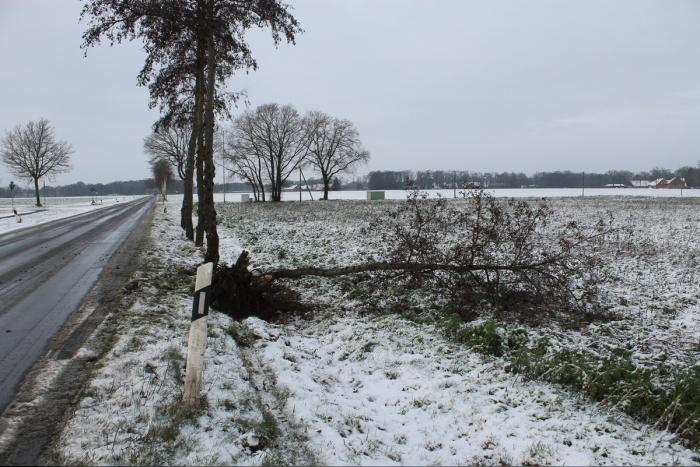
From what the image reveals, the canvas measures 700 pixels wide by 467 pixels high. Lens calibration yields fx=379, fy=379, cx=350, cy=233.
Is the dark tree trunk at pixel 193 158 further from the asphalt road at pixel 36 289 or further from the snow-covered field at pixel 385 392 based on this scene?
the snow-covered field at pixel 385 392

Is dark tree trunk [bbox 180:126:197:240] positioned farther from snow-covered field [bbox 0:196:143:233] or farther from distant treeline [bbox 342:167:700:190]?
distant treeline [bbox 342:167:700:190]

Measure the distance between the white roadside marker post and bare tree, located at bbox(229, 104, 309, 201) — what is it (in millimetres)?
44655

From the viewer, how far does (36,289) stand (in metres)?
7.01

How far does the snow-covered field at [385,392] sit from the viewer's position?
291 cm

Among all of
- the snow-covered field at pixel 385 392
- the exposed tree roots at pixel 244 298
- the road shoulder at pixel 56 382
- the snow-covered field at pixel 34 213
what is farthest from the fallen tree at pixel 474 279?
the snow-covered field at pixel 34 213

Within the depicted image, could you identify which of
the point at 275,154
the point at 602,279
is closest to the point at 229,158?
the point at 275,154

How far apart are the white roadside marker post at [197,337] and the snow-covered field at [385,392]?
166 millimetres

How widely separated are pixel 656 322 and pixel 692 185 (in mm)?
133010

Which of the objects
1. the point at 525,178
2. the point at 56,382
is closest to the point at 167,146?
the point at 56,382

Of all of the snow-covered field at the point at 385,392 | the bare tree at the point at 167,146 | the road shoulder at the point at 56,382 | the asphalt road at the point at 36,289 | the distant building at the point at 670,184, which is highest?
the bare tree at the point at 167,146

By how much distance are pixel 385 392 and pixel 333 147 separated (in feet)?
165

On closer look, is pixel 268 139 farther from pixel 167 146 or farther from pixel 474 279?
pixel 474 279

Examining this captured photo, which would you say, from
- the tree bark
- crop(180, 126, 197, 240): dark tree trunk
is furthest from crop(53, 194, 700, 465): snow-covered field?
crop(180, 126, 197, 240): dark tree trunk

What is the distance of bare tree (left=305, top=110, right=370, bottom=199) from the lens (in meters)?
50.7
